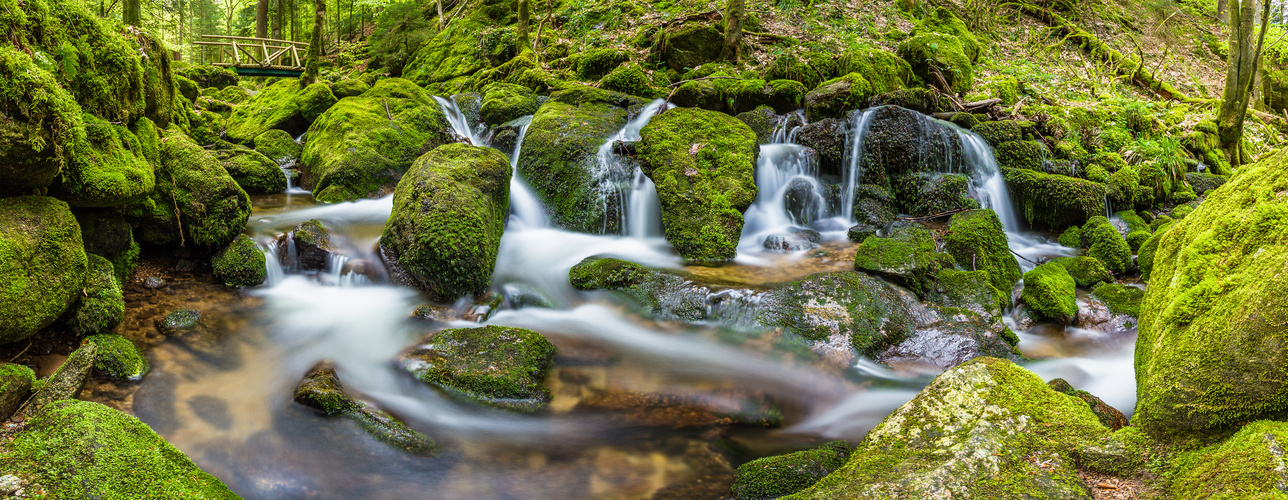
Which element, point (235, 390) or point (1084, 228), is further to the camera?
point (1084, 228)

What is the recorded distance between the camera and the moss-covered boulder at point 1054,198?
29.5ft

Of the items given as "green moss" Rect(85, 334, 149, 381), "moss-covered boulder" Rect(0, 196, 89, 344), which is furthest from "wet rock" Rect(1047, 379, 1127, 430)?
"moss-covered boulder" Rect(0, 196, 89, 344)

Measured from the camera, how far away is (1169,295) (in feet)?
9.12

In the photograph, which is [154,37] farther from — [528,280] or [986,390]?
[986,390]

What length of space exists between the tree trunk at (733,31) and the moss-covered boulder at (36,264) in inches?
469

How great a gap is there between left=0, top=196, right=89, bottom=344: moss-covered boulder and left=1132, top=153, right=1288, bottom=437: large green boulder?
19.9 feet

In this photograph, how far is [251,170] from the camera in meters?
8.88

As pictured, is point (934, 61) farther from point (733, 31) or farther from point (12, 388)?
point (12, 388)

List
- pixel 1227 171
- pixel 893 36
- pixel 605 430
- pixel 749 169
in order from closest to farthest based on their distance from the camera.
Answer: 1. pixel 605 430
2. pixel 749 169
3. pixel 1227 171
4. pixel 893 36

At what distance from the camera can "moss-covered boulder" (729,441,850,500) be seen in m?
3.23

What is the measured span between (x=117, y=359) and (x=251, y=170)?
17.9 ft

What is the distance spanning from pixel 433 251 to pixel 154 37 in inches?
172

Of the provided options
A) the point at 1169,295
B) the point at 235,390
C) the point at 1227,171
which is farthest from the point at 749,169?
the point at 1227,171

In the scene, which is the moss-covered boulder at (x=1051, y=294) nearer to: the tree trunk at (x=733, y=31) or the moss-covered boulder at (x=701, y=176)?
the moss-covered boulder at (x=701, y=176)
